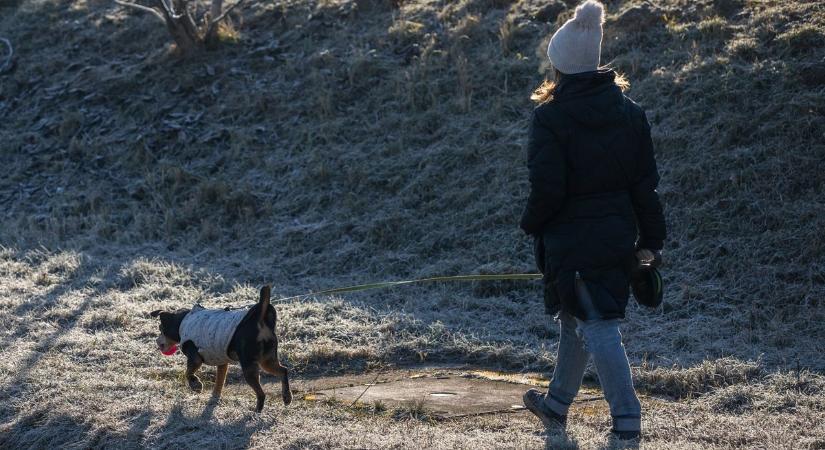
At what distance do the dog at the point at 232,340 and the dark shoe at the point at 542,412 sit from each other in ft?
4.92

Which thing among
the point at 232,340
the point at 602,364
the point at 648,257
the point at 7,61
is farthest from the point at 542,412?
the point at 7,61

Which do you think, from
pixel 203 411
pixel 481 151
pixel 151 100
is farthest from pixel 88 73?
pixel 203 411

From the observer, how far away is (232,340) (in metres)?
5.73

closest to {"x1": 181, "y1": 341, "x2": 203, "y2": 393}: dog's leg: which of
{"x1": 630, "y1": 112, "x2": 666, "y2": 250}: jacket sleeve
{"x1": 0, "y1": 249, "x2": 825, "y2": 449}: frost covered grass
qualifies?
{"x1": 0, "y1": 249, "x2": 825, "y2": 449}: frost covered grass

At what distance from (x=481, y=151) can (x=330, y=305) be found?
304cm

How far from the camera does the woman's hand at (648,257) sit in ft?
15.7

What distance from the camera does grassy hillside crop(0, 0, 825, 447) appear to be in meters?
7.29

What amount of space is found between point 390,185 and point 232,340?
503 centimetres

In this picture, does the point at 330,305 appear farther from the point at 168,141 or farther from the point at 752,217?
the point at 168,141

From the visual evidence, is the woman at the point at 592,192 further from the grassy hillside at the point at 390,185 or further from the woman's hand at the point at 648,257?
the grassy hillside at the point at 390,185

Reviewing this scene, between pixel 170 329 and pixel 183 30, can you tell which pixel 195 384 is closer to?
pixel 170 329

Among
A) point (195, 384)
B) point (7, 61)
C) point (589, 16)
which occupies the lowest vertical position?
point (195, 384)

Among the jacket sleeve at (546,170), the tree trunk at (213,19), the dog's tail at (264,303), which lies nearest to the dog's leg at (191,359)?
the dog's tail at (264,303)

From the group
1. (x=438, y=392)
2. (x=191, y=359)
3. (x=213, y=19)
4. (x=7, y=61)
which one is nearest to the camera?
(x=191, y=359)
